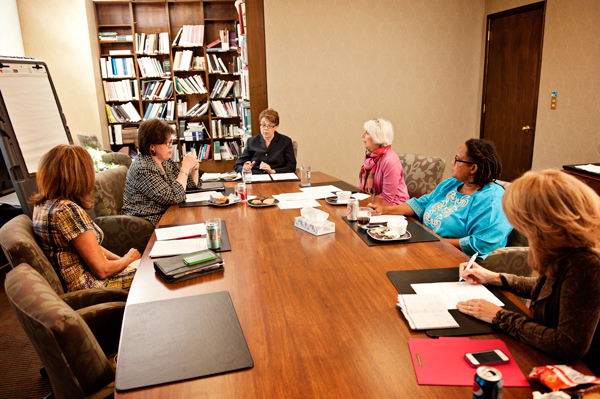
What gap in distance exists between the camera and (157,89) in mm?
6074

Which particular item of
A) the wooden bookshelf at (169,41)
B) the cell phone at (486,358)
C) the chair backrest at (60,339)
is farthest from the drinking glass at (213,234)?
the wooden bookshelf at (169,41)

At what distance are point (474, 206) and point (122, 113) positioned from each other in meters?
5.50

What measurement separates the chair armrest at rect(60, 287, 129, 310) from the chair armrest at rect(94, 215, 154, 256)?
86cm

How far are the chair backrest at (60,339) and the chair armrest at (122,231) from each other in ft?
4.57

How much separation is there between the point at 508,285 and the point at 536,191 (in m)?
0.44

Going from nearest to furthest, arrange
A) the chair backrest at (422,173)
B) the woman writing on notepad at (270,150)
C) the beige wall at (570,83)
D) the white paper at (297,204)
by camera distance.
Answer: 1. the white paper at (297,204)
2. the chair backrest at (422,173)
3. the woman writing on notepad at (270,150)
4. the beige wall at (570,83)

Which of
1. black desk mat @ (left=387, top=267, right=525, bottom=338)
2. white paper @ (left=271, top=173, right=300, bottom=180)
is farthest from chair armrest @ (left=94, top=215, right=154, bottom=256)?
black desk mat @ (left=387, top=267, right=525, bottom=338)

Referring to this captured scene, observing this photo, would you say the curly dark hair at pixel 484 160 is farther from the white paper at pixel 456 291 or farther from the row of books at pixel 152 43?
the row of books at pixel 152 43

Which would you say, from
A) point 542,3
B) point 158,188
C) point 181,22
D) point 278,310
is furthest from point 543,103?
point 181,22

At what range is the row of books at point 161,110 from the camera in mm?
6109

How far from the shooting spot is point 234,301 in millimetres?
1322

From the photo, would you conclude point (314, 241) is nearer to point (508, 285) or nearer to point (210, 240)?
point (210, 240)

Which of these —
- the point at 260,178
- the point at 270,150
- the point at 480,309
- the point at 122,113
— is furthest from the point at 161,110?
the point at 480,309

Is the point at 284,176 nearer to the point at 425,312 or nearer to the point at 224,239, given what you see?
the point at 224,239
